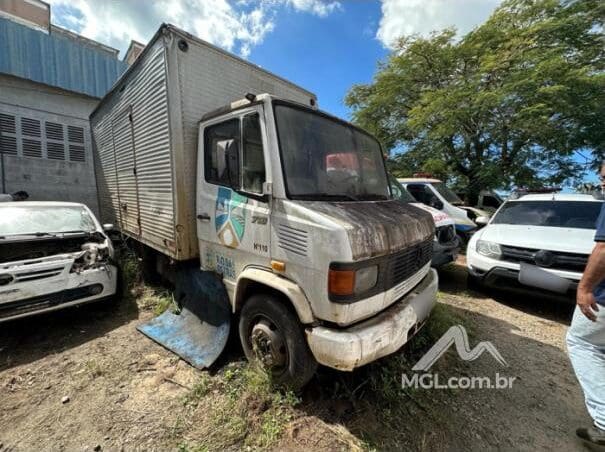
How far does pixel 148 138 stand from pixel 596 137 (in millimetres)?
11904

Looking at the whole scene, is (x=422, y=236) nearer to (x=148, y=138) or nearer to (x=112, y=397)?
(x=112, y=397)

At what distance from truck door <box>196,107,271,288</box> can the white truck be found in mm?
13

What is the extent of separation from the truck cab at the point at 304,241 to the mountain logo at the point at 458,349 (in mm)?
536

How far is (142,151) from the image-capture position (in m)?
3.83

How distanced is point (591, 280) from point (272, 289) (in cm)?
228

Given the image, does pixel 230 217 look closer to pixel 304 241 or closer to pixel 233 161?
pixel 233 161

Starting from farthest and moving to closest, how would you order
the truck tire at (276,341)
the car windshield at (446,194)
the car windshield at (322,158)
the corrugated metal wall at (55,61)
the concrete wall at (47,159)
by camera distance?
the concrete wall at (47,159) < the corrugated metal wall at (55,61) < the car windshield at (446,194) < the car windshield at (322,158) < the truck tire at (276,341)

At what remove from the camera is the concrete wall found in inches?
333

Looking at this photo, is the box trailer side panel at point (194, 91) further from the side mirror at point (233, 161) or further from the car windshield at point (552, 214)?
the car windshield at point (552, 214)

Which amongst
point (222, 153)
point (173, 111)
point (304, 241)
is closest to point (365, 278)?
point (304, 241)

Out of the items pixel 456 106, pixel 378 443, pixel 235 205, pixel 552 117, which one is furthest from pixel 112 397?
pixel 552 117

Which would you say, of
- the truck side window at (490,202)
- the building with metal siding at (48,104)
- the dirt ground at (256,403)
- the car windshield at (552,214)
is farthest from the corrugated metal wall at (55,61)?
the truck side window at (490,202)

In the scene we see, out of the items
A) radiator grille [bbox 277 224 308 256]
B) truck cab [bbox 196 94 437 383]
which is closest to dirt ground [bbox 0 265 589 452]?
truck cab [bbox 196 94 437 383]

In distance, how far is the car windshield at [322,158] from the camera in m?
2.32
